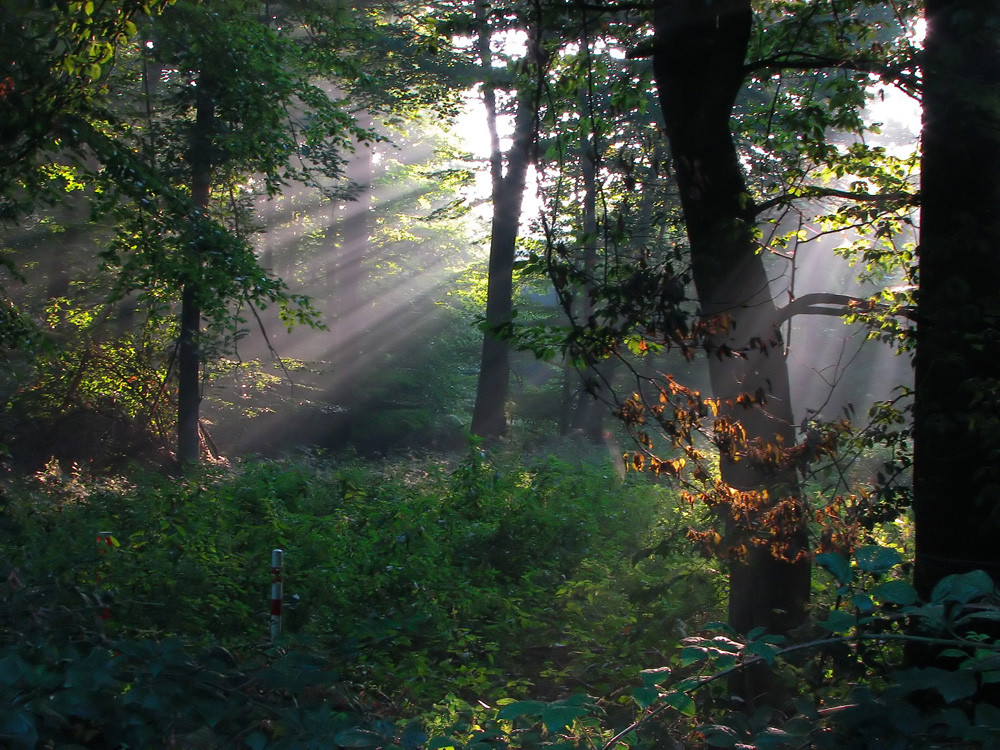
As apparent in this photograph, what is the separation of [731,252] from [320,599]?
479 cm

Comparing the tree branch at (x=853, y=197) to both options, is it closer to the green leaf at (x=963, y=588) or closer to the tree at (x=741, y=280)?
the tree at (x=741, y=280)

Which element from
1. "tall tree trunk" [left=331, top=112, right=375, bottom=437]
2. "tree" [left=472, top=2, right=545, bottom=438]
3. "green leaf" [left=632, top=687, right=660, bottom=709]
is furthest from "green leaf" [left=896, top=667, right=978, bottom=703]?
"tall tree trunk" [left=331, top=112, right=375, bottom=437]

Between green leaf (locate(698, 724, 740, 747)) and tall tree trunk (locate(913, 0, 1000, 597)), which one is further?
tall tree trunk (locate(913, 0, 1000, 597))

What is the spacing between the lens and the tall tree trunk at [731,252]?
→ 5754mm

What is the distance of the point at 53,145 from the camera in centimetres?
723

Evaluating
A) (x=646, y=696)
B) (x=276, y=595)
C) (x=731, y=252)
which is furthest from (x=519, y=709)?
(x=276, y=595)

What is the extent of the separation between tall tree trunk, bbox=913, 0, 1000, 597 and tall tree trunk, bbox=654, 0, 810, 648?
0.87 m

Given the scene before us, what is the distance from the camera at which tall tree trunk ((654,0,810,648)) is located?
Result: 5.75 m

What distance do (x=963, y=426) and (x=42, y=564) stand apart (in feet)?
21.9

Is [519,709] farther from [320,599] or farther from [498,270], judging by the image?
[498,270]

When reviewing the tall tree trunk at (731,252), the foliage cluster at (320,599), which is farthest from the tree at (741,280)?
the foliage cluster at (320,599)

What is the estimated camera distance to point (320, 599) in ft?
25.8

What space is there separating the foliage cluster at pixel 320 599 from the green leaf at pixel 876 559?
1.35m

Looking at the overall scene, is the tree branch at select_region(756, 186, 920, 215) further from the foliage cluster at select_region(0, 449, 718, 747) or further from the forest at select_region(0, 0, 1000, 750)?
the foliage cluster at select_region(0, 449, 718, 747)
